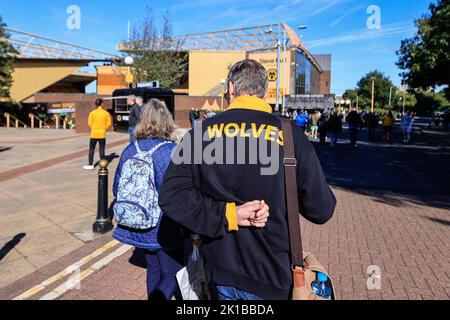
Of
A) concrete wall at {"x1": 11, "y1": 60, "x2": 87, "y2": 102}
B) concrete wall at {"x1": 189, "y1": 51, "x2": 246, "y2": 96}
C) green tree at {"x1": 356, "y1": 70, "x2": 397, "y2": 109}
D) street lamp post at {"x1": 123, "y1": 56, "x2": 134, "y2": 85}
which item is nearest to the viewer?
street lamp post at {"x1": 123, "y1": 56, "x2": 134, "y2": 85}

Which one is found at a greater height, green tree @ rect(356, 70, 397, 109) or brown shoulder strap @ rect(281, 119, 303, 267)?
green tree @ rect(356, 70, 397, 109)

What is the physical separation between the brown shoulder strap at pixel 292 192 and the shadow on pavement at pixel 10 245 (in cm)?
385

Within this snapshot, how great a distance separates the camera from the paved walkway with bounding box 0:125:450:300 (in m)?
3.52

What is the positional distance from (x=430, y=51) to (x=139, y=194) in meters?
20.4

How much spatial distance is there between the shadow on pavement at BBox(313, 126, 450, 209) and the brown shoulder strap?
236 inches

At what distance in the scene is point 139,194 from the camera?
2832 mm

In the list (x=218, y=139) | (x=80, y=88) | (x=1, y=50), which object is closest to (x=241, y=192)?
(x=218, y=139)

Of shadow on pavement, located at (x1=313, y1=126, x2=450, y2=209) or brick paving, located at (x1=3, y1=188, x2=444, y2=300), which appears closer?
brick paving, located at (x1=3, y1=188, x2=444, y2=300)

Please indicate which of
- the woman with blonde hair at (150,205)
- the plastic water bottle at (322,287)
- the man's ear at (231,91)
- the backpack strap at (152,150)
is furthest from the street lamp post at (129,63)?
the plastic water bottle at (322,287)

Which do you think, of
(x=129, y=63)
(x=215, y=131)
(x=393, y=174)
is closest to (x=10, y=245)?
(x=215, y=131)

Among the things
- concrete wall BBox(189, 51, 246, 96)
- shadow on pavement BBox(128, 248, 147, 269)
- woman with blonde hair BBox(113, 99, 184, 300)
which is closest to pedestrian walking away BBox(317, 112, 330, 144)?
shadow on pavement BBox(128, 248, 147, 269)

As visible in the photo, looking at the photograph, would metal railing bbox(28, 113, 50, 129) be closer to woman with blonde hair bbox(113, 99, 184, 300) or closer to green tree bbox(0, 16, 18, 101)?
green tree bbox(0, 16, 18, 101)

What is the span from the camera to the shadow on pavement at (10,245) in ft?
14.2
